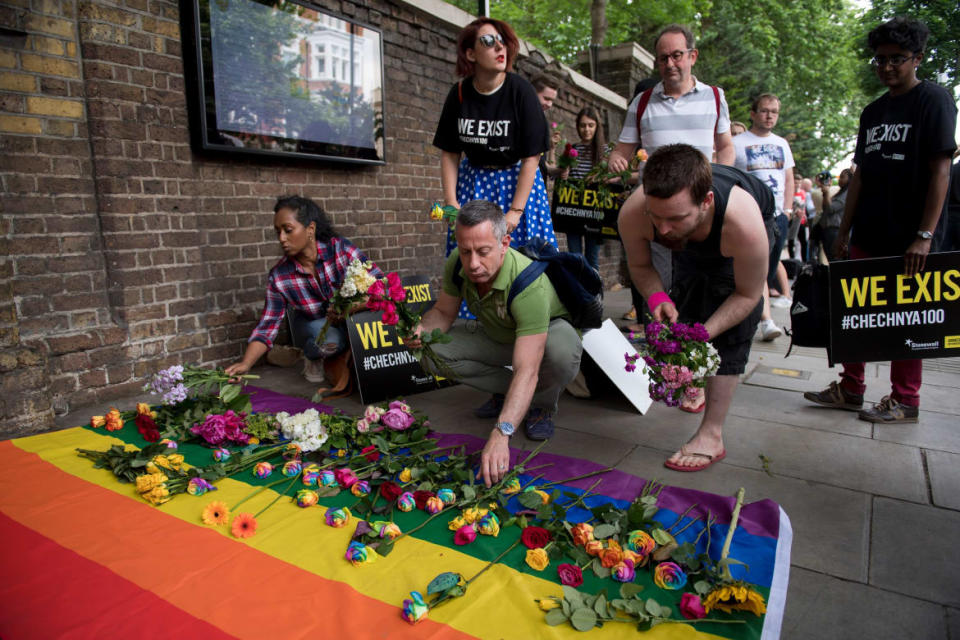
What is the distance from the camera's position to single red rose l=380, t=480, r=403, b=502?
2209mm

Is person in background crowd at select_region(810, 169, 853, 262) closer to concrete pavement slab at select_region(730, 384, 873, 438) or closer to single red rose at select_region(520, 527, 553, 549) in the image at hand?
concrete pavement slab at select_region(730, 384, 873, 438)

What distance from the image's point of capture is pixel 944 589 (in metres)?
1.76

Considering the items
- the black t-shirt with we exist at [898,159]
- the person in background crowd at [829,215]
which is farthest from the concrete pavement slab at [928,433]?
the person in background crowd at [829,215]

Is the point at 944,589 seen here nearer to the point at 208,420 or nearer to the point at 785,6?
the point at 208,420

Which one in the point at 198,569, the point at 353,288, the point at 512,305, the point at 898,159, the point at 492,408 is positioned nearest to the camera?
the point at 198,569

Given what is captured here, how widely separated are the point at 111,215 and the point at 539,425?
2757 mm

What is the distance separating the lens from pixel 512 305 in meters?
2.52

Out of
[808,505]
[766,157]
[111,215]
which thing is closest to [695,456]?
[808,505]

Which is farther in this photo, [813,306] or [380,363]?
[380,363]

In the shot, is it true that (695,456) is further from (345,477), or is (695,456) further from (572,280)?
(345,477)

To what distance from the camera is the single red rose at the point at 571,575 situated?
1738 mm

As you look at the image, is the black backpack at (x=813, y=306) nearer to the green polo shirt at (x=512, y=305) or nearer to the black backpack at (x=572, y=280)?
the black backpack at (x=572, y=280)

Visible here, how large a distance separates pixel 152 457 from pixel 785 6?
25.3 meters

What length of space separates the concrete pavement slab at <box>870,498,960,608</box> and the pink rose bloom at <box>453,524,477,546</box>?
1.23 metres
